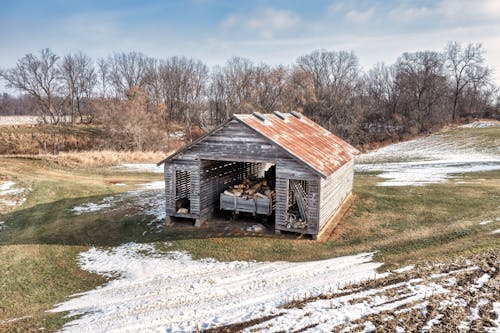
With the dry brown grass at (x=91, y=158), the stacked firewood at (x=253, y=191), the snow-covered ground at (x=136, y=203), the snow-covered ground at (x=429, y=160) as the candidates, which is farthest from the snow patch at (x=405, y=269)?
the dry brown grass at (x=91, y=158)

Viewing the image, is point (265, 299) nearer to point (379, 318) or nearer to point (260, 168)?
point (379, 318)

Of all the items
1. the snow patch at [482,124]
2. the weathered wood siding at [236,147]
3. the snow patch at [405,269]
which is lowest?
the snow patch at [405,269]

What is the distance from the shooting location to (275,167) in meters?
17.6

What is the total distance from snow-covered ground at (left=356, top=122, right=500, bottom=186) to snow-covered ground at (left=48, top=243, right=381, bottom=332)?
52.4 feet

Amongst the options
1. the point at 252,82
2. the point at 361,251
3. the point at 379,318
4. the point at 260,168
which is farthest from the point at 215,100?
the point at 379,318

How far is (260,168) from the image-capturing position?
80.9 ft

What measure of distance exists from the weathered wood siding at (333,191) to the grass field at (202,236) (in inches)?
35.4

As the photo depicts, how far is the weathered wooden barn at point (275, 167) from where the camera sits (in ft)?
50.5

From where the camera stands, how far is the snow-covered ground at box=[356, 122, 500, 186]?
2804 centimetres

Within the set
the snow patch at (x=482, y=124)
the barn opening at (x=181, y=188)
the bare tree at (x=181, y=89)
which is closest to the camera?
the barn opening at (x=181, y=188)

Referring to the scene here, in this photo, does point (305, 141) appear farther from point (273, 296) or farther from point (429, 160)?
point (429, 160)

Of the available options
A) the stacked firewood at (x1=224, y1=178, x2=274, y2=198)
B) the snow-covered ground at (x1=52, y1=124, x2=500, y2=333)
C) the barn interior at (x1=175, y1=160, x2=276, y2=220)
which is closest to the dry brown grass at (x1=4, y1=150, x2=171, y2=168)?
the barn interior at (x1=175, y1=160, x2=276, y2=220)

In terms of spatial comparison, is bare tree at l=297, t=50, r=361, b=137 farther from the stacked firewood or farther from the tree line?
the stacked firewood

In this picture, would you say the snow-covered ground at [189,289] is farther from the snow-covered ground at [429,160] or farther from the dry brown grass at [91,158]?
the dry brown grass at [91,158]
